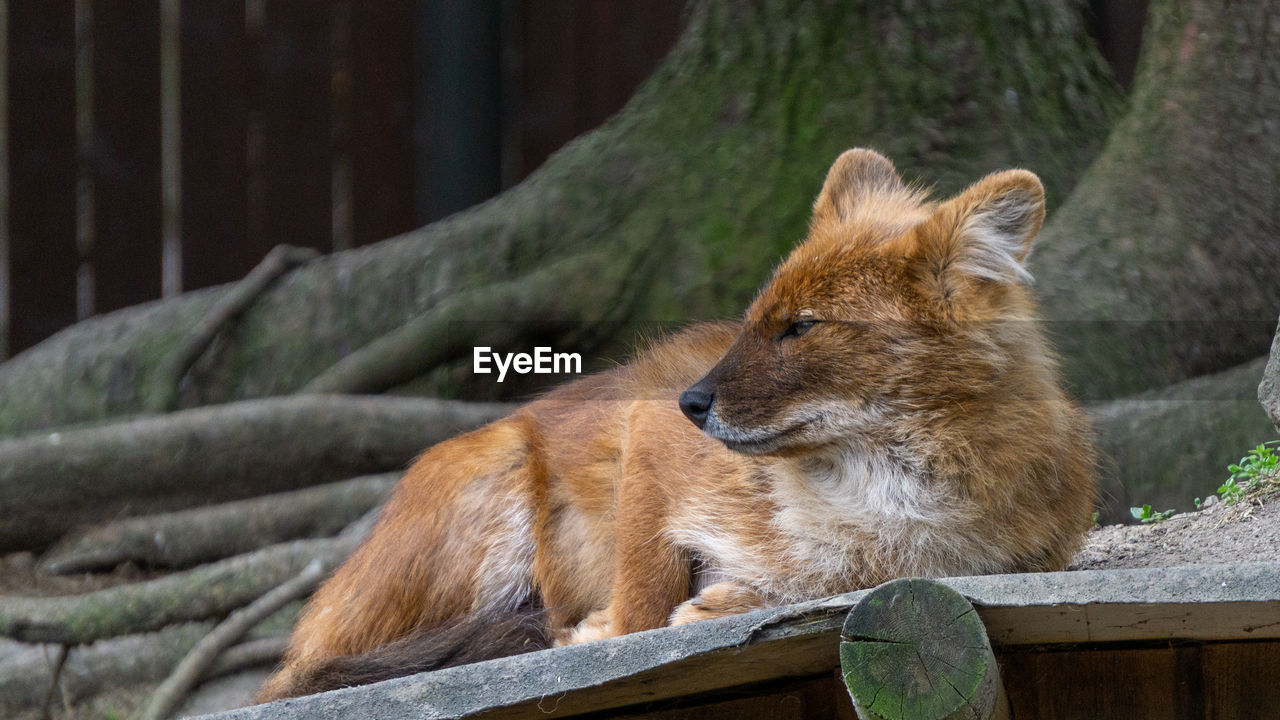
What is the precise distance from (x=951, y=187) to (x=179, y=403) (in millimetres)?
3629

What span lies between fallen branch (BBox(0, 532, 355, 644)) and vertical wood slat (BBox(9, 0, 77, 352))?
291 cm

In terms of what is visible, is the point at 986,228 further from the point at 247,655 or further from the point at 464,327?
the point at 247,655

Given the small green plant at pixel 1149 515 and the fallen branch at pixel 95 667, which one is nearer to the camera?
the small green plant at pixel 1149 515

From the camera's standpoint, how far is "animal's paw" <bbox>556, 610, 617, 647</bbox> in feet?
10.3

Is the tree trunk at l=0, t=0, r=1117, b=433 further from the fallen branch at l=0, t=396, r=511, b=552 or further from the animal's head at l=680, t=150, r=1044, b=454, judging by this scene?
the animal's head at l=680, t=150, r=1044, b=454

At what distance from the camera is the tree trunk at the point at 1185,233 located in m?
4.82

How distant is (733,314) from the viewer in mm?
5465

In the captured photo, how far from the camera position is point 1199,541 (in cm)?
325

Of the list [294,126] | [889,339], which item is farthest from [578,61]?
[889,339]

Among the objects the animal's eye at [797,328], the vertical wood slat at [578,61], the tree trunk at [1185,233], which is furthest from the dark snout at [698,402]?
the vertical wood slat at [578,61]

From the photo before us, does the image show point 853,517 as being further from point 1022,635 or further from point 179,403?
point 179,403

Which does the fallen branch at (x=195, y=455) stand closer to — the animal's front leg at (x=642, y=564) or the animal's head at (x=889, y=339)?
the animal's front leg at (x=642, y=564)

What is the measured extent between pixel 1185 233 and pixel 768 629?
354cm

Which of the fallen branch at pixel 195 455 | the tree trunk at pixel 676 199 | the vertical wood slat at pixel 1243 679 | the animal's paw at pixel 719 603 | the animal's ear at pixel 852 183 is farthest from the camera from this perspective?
the tree trunk at pixel 676 199
